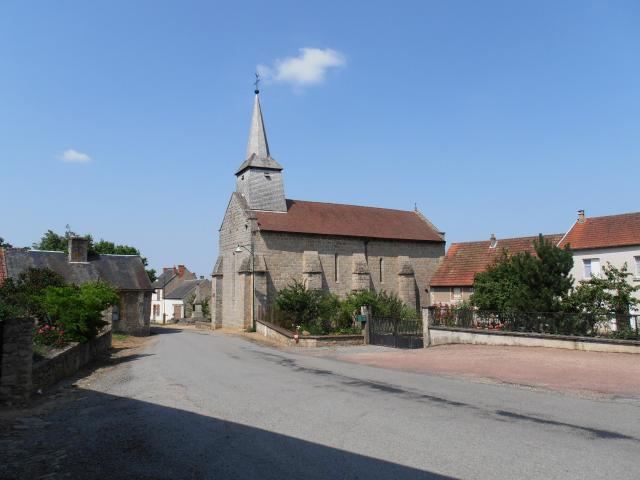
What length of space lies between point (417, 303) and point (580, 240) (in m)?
14.5

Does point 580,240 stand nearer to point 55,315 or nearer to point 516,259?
point 516,259

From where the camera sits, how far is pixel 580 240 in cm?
3069

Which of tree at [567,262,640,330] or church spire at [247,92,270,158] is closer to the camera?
tree at [567,262,640,330]

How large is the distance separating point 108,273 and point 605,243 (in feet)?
100

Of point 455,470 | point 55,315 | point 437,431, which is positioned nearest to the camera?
point 455,470

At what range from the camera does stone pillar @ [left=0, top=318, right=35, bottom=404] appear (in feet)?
33.0

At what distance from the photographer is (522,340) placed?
756 inches

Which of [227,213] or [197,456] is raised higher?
[227,213]

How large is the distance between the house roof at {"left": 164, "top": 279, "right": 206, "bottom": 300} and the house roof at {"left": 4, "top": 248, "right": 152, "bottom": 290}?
94.1ft

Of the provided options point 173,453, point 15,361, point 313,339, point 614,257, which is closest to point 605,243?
point 614,257

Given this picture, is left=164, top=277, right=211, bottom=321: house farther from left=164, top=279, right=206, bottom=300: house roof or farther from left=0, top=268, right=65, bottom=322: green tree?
left=0, top=268, right=65, bottom=322: green tree

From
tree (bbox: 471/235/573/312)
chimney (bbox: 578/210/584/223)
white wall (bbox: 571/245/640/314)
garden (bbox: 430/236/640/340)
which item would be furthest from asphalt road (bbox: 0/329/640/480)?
chimney (bbox: 578/210/584/223)

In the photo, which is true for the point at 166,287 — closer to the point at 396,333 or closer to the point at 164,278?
the point at 164,278

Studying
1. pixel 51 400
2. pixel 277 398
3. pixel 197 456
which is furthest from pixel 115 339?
pixel 197 456
